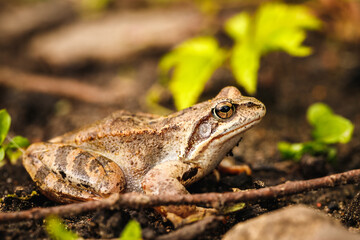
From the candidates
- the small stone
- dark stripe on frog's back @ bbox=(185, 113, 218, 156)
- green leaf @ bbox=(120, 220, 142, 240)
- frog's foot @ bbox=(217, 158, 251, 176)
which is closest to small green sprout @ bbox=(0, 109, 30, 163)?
green leaf @ bbox=(120, 220, 142, 240)

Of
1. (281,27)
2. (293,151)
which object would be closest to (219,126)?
(293,151)

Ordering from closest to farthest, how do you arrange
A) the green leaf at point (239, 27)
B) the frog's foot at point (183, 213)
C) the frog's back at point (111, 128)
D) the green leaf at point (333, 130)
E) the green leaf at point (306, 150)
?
the frog's foot at point (183, 213)
the frog's back at point (111, 128)
the green leaf at point (333, 130)
the green leaf at point (306, 150)
the green leaf at point (239, 27)

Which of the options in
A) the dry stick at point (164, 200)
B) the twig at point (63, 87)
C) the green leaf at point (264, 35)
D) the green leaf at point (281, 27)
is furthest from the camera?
the twig at point (63, 87)

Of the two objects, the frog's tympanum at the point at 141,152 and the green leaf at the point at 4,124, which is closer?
the frog's tympanum at the point at 141,152

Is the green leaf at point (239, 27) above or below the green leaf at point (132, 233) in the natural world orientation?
above

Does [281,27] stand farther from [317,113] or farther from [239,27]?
[317,113]

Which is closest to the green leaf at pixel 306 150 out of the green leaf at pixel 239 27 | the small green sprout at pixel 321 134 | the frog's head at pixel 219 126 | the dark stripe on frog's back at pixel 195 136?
the small green sprout at pixel 321 134

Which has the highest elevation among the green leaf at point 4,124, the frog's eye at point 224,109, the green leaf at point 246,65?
the green leaf at point 246,65

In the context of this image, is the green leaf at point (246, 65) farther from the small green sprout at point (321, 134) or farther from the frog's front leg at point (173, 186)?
the frog's front leg at point (173, 186)
